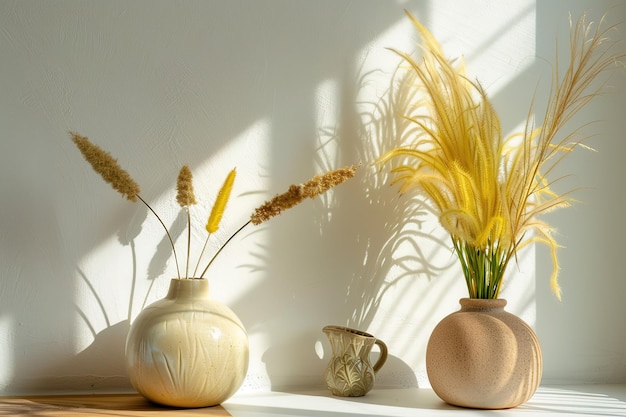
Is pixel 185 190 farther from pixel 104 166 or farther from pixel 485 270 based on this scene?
pixel 485 270

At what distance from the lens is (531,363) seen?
1.64 metres

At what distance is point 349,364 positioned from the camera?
68.6 inches

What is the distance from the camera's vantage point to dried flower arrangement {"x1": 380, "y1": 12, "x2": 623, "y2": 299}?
5.50 feet

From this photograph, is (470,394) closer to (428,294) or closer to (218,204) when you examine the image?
(428,294)

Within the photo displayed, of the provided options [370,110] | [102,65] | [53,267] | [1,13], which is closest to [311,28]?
[370,110]

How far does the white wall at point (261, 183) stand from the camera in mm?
1713

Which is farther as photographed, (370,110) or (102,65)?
(370,110)

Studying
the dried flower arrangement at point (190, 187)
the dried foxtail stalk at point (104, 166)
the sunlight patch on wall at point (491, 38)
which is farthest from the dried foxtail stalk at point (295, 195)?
the sunlight patch on wall at point (491, 38)

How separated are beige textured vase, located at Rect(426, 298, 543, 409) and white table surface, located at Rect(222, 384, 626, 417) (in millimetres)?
34

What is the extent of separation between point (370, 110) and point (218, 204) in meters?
0.51

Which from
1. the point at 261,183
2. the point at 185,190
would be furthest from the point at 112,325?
the point at 261,183

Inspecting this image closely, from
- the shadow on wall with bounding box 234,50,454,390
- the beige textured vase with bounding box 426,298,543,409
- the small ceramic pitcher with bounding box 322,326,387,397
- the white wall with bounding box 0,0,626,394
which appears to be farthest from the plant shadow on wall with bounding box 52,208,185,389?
the beige textured vase with bounding box 426,298,543,409

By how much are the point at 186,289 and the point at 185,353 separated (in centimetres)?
15

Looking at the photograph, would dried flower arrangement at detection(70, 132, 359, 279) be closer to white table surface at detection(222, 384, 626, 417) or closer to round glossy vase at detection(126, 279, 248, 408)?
round glossy vase at detection(126, 279, 248, 408)
